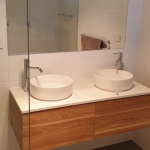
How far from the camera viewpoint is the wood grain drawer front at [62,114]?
1941 mm

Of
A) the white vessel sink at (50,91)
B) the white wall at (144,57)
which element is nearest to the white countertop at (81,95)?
the white vessel sink at (50,91)

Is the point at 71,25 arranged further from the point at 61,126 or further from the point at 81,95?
the point at 61,126

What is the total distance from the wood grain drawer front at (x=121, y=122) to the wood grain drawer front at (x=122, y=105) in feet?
0.12

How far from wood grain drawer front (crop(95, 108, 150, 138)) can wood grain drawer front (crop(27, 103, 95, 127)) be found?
0.13 meters

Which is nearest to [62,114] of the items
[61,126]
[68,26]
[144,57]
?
[61,126]

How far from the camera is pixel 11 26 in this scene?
6.64 ft

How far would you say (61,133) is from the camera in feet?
6.71

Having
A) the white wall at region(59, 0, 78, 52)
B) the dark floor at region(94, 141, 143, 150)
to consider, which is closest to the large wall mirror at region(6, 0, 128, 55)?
the white wall at region(59, 0, 78, 52)

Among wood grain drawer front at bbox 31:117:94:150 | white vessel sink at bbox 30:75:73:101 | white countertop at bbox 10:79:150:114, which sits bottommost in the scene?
wood grain drawer front at bbox 31:117:94:150

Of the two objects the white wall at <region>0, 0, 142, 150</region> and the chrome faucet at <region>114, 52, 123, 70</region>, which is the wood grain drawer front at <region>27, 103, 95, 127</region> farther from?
the chrome faucet at <region>114, 52, 123, 70</region>

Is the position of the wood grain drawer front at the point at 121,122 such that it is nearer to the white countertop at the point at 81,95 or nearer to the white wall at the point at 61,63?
the white countertop at the point at 81,95

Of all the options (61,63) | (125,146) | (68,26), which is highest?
(68,26)

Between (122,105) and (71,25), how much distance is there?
0.89 metres

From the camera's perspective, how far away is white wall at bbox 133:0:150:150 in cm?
260
